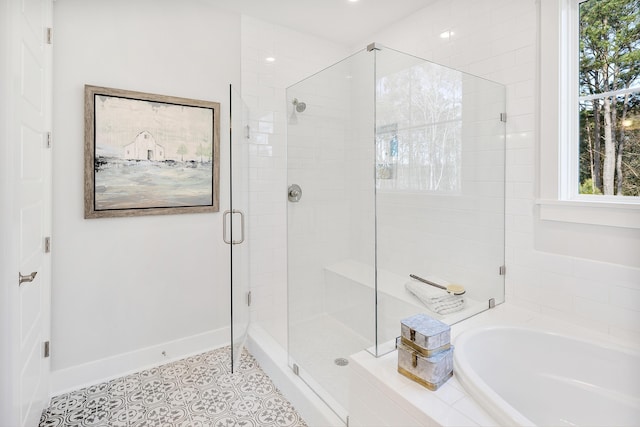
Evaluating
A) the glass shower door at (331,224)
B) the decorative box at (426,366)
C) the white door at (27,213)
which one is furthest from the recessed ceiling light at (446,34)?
the white door at (27,213)

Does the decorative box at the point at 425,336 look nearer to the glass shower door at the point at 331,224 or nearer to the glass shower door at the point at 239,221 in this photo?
the glass shower door at the point at 331,224

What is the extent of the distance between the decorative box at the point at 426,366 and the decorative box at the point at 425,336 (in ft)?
0.05

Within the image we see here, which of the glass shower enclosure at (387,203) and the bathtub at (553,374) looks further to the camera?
the glass shower enclosure at (387,203)

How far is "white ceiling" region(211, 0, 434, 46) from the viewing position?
2.50 m

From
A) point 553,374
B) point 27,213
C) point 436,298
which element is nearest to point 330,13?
point 436,298

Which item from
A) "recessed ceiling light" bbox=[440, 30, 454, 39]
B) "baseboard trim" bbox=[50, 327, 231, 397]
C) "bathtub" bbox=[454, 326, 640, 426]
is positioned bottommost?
"baseboard trim" bbox=[50, 327, 231, 397]

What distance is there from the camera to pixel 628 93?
1732 millimetres

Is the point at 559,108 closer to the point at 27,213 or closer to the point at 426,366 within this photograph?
the point at 426,366

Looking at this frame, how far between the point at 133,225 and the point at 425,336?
203cm

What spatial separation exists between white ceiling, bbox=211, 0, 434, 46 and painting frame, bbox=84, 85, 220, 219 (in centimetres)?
87

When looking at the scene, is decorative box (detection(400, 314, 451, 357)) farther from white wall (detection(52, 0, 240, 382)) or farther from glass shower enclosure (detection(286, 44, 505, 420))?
white wall (detection(52, 0, 240, 382))

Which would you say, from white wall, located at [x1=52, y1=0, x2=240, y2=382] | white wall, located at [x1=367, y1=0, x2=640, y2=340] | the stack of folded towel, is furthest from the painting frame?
white wall, located at [x1=367, y1=0, x2=640, y2=340]

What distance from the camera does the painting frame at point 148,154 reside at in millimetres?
2123

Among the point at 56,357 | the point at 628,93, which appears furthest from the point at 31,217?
the point at 628,93
